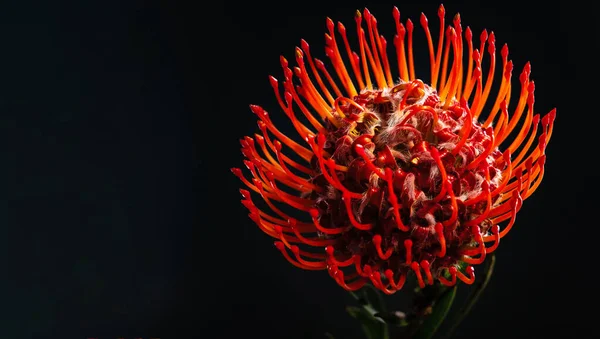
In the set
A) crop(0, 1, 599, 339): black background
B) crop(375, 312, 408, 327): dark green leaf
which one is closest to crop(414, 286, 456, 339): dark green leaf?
crop(375, 312, 408, 327): dark green leaf

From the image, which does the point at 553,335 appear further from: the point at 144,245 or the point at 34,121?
the point at 34,121

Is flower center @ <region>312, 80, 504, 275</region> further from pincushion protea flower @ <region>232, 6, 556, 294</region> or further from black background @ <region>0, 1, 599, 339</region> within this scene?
black background @ <region>0, 1, 599, 339</region>

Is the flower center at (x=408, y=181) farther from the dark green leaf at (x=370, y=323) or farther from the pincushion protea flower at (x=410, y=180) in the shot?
the dark green leaf at (x=370, y=323)

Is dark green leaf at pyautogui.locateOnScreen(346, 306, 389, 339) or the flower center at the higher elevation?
the flower center

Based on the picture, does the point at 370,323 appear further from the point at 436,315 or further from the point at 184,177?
the point at 184,177

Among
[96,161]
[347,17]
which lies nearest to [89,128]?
[96,161]
